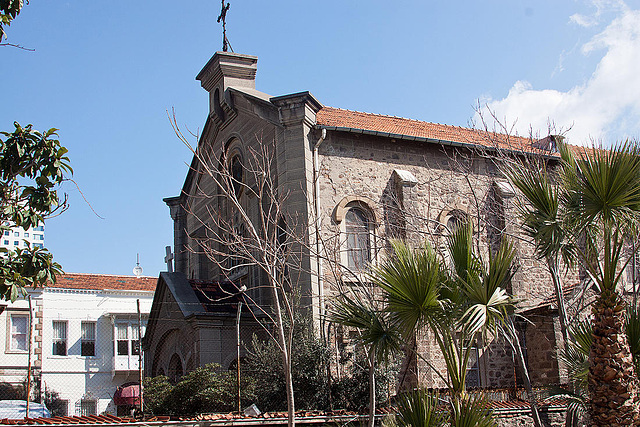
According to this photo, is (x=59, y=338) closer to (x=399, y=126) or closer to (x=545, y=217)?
(x=399, y=126)

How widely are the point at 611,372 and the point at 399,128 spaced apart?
13.5 metres

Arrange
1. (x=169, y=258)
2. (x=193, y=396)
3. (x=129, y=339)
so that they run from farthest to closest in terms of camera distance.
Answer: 1. (x=129, y=339)
2. (x=169, y=258)
3. (x=193, y=396)

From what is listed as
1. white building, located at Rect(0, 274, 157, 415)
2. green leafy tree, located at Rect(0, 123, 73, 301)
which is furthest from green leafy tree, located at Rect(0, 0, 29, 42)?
white building, located at Rect(0, 274, 157, 415)

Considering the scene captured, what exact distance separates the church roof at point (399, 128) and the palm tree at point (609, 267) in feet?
30.2

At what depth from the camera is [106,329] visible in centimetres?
3481

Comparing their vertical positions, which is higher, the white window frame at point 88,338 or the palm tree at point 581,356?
the white window frame at point 88,338

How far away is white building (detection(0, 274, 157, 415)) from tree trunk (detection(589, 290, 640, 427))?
27359mm

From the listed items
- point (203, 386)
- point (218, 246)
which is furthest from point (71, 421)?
point (218, 246)

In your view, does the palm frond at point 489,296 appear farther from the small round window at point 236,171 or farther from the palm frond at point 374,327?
the small round window at point 236,171

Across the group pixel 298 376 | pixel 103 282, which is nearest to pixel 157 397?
pixel 298 376

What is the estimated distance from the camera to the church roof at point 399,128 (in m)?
19.8

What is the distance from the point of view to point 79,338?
111 ft

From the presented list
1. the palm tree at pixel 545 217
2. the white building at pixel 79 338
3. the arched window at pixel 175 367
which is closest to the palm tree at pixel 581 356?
the palm tree at pixel 545 217

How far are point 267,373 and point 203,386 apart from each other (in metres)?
1.48
